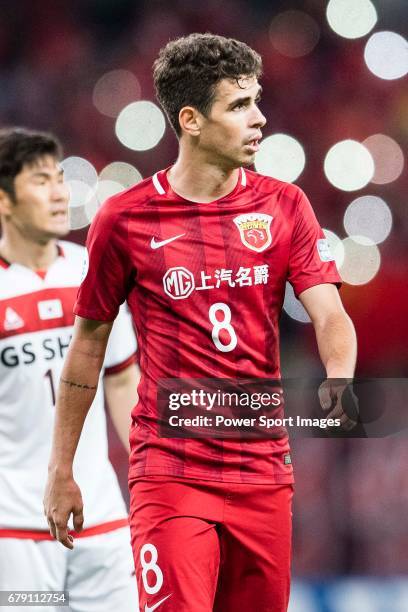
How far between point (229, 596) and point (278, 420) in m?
0.42

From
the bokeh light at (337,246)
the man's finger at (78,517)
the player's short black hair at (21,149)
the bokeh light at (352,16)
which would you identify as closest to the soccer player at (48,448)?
the player's short black hair at (21,149)

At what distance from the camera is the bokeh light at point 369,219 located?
192 inches

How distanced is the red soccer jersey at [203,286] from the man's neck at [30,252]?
1.02 m

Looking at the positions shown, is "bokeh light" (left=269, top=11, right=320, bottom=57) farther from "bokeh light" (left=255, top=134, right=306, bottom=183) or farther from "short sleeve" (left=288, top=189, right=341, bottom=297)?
"short sleeve" (left=288, top=189, right=341, bottom=297)

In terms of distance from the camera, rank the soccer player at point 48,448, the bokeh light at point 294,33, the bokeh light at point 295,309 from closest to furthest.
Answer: the soccer player at point 48,448 < the bokeh light at point 294,33 < the bokeh light at point 295,309

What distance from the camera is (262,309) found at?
2.41 meters

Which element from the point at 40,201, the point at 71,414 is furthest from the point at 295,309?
the point at 71,414

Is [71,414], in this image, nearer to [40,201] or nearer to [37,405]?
[37,405]

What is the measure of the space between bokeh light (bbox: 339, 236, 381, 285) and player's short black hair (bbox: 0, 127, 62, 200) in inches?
64.0

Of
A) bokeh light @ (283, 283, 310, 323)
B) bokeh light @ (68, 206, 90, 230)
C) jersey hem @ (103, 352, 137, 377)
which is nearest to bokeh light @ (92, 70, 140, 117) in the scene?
bokeh light @ (68, 206, 90, 230)

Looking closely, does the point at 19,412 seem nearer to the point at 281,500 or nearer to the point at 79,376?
the point at 79,376

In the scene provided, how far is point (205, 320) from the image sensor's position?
2.38m

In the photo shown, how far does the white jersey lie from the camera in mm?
3307

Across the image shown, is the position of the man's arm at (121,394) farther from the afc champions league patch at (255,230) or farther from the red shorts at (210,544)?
the afc champions league patch at (255,230)
